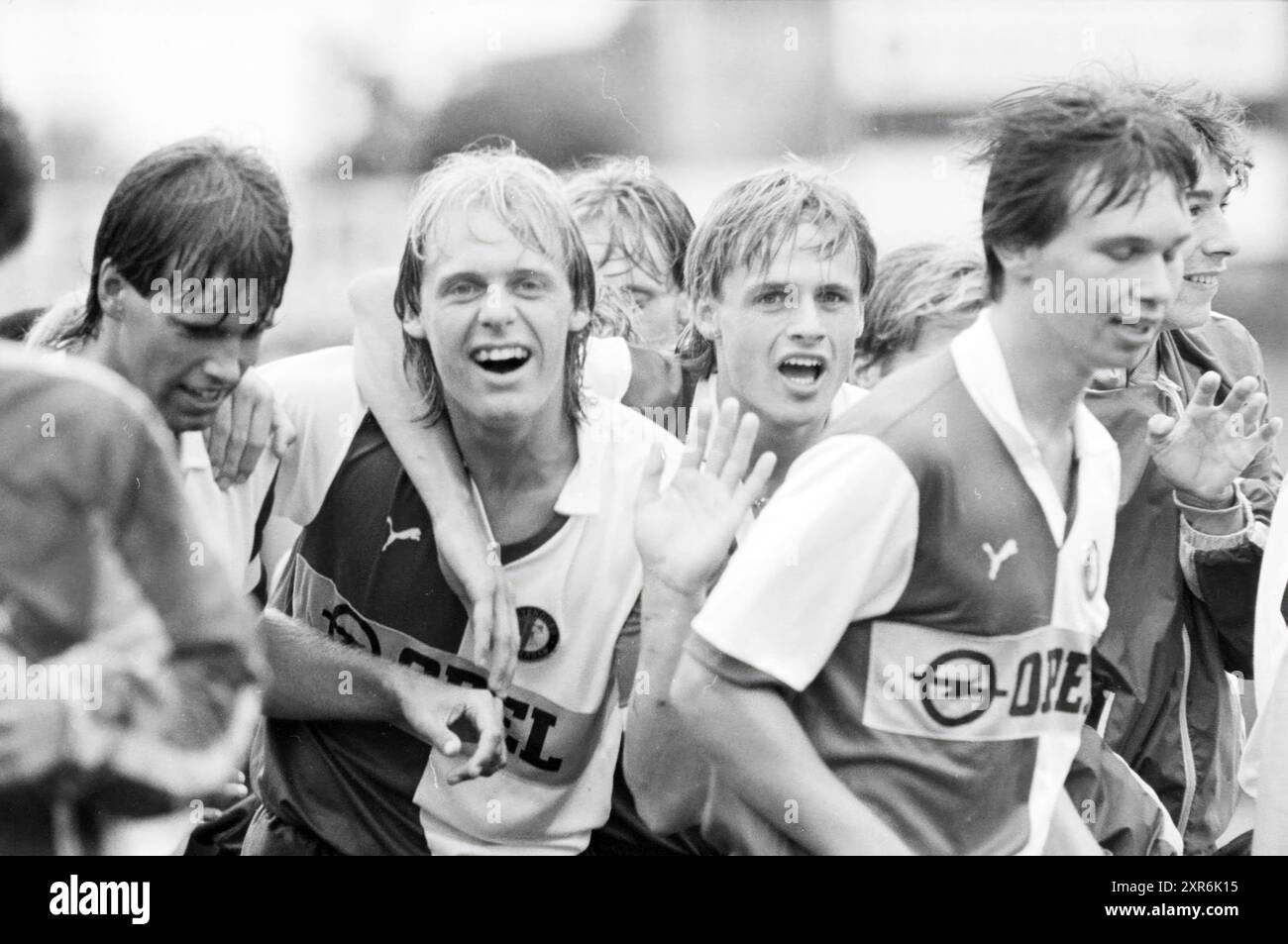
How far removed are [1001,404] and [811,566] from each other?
292 mm

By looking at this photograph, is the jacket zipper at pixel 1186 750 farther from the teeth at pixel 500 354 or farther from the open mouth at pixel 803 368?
the teeth at pixel 500 354

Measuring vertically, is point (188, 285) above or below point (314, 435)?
above

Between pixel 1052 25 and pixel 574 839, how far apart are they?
1200 millimetres

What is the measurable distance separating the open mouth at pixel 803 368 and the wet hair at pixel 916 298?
209 mm

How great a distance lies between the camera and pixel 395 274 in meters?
2.25

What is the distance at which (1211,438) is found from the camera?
2193 mm

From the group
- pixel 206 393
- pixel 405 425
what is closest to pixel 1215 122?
pixel 405 425

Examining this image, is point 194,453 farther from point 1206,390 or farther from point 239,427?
point 1206,390

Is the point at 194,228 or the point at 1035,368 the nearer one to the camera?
the point at 1035,368

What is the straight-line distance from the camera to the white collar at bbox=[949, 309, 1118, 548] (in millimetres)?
1922

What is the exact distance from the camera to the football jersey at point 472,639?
7.16ft

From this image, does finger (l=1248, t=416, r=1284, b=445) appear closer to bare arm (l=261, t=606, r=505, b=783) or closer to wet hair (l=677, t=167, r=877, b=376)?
wet hair (l=677, t=167, r=877, b=376)

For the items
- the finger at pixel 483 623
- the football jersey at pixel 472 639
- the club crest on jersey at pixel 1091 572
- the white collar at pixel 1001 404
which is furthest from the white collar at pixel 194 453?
the club crest on jersey at pixel 1091 572
